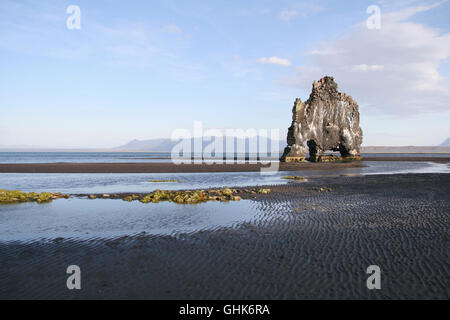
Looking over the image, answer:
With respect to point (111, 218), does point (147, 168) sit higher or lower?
higher

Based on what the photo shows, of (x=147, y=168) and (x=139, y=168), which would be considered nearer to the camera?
(x=139, y=168)

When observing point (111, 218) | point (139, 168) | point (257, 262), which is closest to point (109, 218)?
point (111, 218)

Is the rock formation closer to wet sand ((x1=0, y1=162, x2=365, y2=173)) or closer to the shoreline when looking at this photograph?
the shoreline

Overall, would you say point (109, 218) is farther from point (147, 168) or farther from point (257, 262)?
point (147, 168)

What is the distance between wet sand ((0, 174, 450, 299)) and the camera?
6902mm

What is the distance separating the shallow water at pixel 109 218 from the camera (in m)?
12.0

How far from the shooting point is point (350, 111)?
77000mm

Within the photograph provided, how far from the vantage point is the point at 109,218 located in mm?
14445

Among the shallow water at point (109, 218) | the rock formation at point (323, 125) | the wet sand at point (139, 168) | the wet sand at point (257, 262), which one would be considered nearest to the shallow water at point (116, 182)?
the shallow water at point (109, 218)

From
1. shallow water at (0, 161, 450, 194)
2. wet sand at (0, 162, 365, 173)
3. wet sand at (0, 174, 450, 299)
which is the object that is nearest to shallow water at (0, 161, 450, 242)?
wet sand at (0, 174, 450, 299)

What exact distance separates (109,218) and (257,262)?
8.98 meters

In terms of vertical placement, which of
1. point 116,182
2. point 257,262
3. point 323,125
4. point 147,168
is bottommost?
point 257,262
